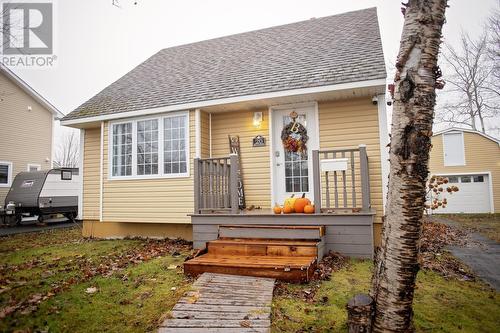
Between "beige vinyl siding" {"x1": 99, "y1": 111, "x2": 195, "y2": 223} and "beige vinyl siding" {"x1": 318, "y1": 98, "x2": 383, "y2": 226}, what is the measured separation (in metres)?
3.18

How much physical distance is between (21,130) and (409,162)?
1975 centimetres

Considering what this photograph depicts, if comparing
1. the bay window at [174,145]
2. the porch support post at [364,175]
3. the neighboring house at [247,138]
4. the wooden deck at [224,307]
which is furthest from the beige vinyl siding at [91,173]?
the porch support post at [364,175]

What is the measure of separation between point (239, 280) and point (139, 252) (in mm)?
3343

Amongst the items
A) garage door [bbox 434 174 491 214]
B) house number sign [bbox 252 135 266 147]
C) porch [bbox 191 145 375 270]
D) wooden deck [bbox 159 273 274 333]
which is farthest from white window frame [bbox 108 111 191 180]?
garage door [bbox 434 174 491 214]

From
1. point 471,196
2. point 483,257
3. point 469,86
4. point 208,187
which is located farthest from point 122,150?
point 469,86

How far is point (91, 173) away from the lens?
9.40 meters

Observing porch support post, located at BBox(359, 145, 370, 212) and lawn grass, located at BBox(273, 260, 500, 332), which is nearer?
lawn grass, located at BBox(273, 260, 500, 332)

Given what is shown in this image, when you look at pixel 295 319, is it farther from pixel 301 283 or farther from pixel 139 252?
pixel 139 252

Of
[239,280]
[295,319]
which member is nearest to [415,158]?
[295,319]

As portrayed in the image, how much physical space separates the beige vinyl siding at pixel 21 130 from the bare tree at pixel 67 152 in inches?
1195

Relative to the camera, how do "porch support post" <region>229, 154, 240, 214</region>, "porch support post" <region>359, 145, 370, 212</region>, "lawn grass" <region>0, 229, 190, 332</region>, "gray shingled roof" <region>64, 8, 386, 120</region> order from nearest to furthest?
1. "lawn grass" <region>0, 229, 190, 332</region>
2. "porch support post" <region>359, 145, 370, 212</region>
3. "porch support post" <region>229, 154, 240, 214</region>
4. "gray shingled roof" <region>64, 8, 386, 120</region>

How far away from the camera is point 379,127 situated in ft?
21.8

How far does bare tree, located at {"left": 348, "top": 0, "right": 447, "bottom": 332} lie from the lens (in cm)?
264

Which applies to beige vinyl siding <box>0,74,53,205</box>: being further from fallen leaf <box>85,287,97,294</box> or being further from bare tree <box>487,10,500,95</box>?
bare tree <box>487,10,500,95</box>
